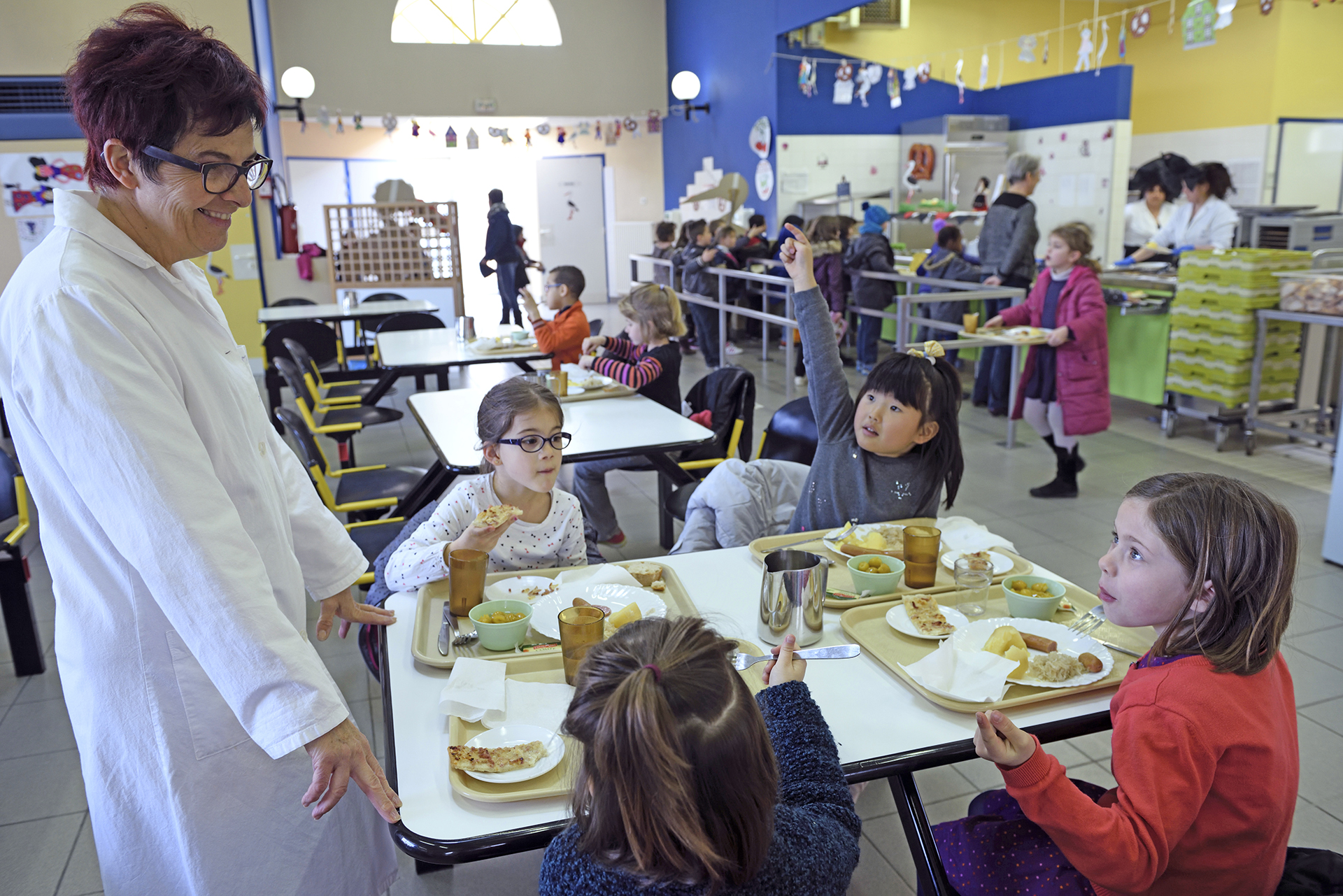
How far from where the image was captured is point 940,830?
152cm

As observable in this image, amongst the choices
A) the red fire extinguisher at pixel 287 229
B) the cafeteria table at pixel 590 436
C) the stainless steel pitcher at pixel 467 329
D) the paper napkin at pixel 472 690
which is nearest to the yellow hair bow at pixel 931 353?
the cafeteria table at pixel 590 436

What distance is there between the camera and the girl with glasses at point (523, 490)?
6.89ft

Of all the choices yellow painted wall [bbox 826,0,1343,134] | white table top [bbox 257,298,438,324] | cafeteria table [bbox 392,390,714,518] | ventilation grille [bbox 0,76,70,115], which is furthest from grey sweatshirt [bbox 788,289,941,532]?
yellow painted wall [bbox 826,0,1343,134]

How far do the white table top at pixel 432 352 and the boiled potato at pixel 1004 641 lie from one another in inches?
146

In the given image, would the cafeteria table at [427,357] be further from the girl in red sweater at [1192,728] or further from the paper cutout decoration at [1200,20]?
the paper cutout decoration at [1200,20]

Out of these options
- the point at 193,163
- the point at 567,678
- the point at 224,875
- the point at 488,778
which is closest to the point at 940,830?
the point at 567,678

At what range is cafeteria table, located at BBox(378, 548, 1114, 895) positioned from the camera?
1.14 m

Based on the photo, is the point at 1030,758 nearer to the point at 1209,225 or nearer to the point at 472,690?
the point at 472,690

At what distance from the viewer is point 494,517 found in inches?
68.2

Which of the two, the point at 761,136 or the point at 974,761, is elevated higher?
the point at 761,136

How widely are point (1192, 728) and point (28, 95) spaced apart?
877cm

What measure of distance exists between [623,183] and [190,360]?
12.7 m

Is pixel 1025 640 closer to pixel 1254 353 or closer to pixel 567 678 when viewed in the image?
pixel 567 678

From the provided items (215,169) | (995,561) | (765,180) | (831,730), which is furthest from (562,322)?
(765,180)
